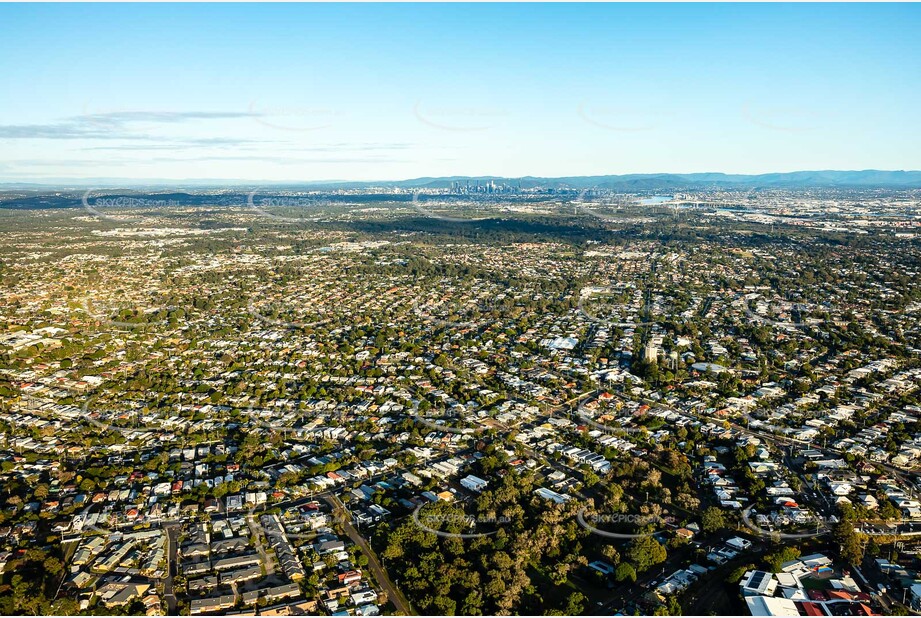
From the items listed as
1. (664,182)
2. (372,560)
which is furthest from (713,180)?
(372,560)

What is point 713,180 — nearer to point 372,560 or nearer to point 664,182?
point 664,182

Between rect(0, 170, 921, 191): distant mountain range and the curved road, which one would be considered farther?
rect(0, 170, 921, 191): distant mountain range

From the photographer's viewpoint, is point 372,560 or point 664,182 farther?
point 664,182

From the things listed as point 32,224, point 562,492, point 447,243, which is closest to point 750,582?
point 562,492

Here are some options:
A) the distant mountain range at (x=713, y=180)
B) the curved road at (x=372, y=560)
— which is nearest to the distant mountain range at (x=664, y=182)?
the distant mountain range at (x=713, y=180)

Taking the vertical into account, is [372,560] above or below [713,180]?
below

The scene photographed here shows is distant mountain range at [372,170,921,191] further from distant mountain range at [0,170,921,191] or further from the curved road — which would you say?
the curved road

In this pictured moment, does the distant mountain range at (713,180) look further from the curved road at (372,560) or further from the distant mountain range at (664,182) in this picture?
the curved road at (372,560)

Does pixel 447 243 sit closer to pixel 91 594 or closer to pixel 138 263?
pixel 138 263

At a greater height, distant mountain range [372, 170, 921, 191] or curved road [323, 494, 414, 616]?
distant mountain range [372, 170, 921, 191]

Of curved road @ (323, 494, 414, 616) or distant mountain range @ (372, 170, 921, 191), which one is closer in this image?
curved road @ (323, 494, 414, 616)

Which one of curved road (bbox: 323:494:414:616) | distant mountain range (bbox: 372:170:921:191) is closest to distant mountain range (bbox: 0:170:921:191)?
distant mountain range (bbox: 372:170:921:191)
